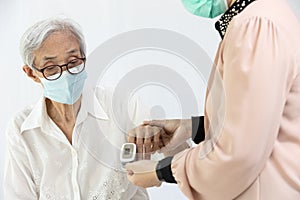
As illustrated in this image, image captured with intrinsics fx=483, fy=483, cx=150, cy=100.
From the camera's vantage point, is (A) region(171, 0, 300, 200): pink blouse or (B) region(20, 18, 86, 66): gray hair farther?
(B) region(20, 18, 86, 66): gray hair

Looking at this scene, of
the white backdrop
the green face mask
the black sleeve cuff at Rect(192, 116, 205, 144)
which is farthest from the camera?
the white backdrop

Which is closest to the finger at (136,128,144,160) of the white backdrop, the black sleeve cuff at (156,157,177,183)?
the black sleeve cuff at (156,157,177,183)

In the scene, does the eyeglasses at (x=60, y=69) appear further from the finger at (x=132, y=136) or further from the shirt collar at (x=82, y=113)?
the finger at (x=132, y=136)

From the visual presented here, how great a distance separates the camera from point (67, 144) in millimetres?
1414

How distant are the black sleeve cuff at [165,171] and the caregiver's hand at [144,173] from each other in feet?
0.05

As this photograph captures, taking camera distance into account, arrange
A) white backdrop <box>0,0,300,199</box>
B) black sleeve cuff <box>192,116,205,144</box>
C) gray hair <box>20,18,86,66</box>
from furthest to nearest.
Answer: white backdrop <box>0,0,300,199</box> → gray hair <box>20,18,86,66</box> → black sleeve cuff <box>192,116,205,144</box>

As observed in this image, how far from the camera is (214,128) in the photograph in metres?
0.97

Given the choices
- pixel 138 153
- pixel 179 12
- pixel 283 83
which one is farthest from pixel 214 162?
pixel 179 12

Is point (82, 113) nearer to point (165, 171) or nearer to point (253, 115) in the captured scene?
point (165, 171)

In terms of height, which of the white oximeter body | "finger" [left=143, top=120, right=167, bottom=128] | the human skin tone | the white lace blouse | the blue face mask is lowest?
the white lace blouse

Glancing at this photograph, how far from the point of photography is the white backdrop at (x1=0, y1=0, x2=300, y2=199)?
5.49ft

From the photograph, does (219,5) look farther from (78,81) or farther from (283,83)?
(78,81)

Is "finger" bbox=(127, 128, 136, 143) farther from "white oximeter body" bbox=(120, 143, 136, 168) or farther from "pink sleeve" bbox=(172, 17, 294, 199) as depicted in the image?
"pink sleeve" bbox=(172, 17, 294, 199)

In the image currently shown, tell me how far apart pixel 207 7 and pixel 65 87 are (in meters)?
0.50
